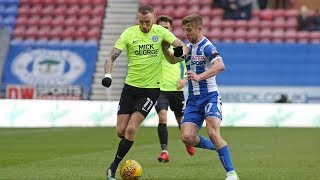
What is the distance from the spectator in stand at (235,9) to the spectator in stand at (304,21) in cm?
207

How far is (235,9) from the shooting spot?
3478 centimetres

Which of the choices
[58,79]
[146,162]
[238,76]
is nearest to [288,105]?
[238,76]

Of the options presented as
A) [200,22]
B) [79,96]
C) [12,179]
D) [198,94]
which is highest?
[200,22]

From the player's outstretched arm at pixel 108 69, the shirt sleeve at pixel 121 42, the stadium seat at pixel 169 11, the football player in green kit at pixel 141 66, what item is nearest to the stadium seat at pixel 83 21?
the stadium seat at pixel 169 11

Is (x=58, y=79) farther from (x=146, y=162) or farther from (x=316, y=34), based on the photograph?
(x=146, y=162)

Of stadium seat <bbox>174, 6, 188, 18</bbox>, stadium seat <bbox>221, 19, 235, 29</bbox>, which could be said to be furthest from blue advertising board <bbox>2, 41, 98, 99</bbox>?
stadium seat <bbox>221, 19, 235, 29</bbox>

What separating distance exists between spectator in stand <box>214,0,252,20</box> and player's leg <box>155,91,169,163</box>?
1921 centimetres

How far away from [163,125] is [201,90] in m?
3.75

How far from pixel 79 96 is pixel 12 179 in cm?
2018

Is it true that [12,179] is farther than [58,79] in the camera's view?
No

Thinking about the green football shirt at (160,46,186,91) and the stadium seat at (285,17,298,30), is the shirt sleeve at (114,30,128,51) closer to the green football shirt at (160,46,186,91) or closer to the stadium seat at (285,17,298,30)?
the green football shirt at (160,46,186,91)

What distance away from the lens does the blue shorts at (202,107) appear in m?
11.3

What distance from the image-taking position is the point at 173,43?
1176 cm

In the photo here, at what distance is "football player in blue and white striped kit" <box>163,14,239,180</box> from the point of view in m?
11.1
